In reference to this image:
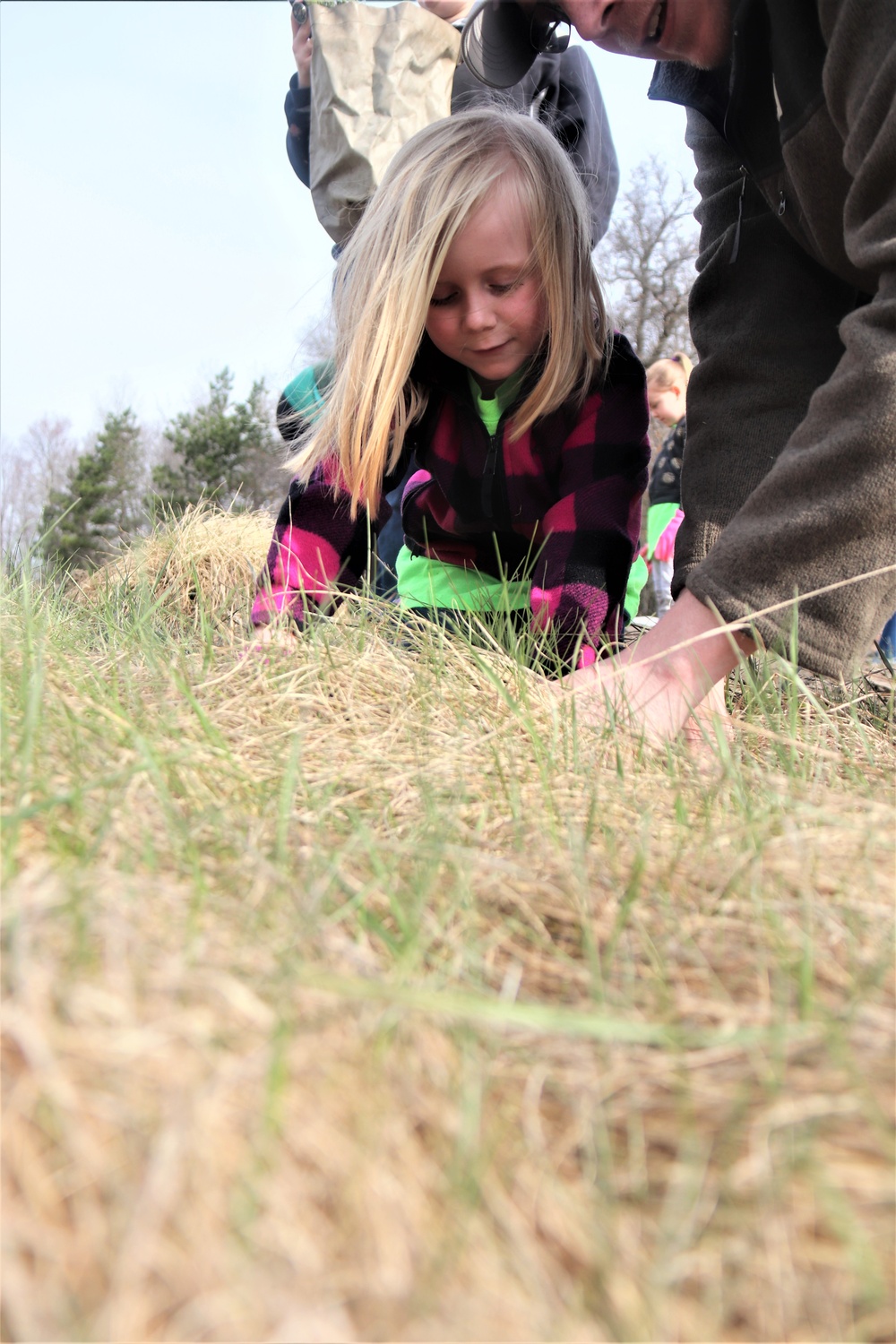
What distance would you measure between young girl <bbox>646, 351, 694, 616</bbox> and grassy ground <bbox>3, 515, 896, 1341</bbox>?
4755 millimetres

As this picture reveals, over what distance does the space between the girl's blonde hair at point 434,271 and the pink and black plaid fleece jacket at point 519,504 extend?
93 mm

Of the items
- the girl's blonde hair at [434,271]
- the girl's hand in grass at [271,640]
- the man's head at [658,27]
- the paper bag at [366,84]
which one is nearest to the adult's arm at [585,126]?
the paper bag at [366,84]

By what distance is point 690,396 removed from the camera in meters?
1.93

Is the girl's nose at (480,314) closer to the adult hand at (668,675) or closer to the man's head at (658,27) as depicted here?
the man's head at (658,27)

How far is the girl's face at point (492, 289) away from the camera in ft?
6.72

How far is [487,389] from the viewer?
90.6 inches

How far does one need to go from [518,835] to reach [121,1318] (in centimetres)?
55

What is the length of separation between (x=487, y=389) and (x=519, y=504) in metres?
0.29

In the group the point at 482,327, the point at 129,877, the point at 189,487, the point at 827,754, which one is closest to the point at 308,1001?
the point at 129,877

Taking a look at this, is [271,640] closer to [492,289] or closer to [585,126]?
[492,289]

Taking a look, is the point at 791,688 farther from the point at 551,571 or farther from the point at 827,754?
the point at 551,571

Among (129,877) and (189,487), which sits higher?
(129,877)

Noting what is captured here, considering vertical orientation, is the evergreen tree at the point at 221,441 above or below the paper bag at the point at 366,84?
below

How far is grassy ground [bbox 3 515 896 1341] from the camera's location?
1.54ft
